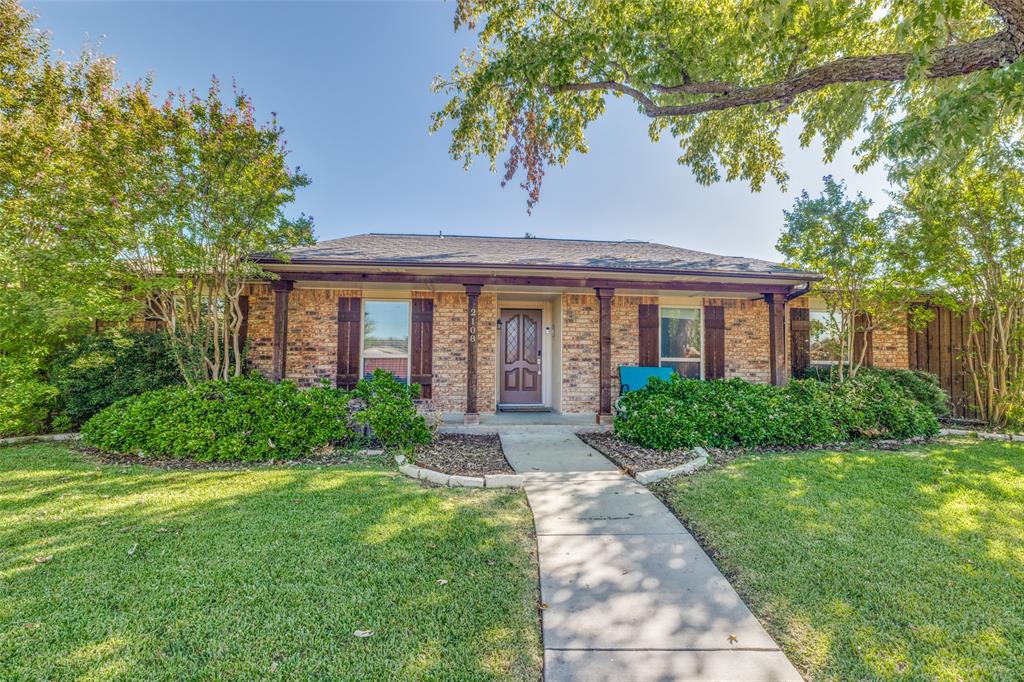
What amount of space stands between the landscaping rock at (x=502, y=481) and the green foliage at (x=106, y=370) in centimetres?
615

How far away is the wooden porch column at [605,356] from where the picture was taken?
297 inches

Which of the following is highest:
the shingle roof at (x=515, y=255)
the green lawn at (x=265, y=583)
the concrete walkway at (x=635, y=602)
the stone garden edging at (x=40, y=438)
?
the shingle roof at (x=515, y=255)

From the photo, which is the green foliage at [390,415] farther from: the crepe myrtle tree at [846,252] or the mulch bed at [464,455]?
the crepe myrtle tree at [846,252]

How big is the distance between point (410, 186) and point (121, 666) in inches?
429

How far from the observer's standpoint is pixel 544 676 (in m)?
1.85

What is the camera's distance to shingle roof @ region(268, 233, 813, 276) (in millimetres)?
7180

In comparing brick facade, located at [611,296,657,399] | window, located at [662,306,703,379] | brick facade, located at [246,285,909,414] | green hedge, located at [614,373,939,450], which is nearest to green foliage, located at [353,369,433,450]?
brick facade, located at [246,285,909,414]

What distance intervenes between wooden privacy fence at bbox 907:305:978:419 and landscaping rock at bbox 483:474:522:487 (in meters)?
9.86

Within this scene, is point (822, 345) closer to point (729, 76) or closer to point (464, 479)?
point (729, 76)

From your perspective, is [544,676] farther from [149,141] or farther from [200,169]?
[149,141]

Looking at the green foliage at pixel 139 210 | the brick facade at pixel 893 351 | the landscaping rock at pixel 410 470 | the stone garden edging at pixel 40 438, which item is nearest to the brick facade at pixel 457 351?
the green foliage at pixel 139 210

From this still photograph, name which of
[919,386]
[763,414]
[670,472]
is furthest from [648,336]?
[919,386]

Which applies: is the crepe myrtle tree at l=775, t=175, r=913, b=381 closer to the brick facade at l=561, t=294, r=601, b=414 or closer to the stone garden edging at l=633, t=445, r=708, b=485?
the brick facade at l=561, t=294, r=601, b=414

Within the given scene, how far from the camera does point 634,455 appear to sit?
5551 mm
